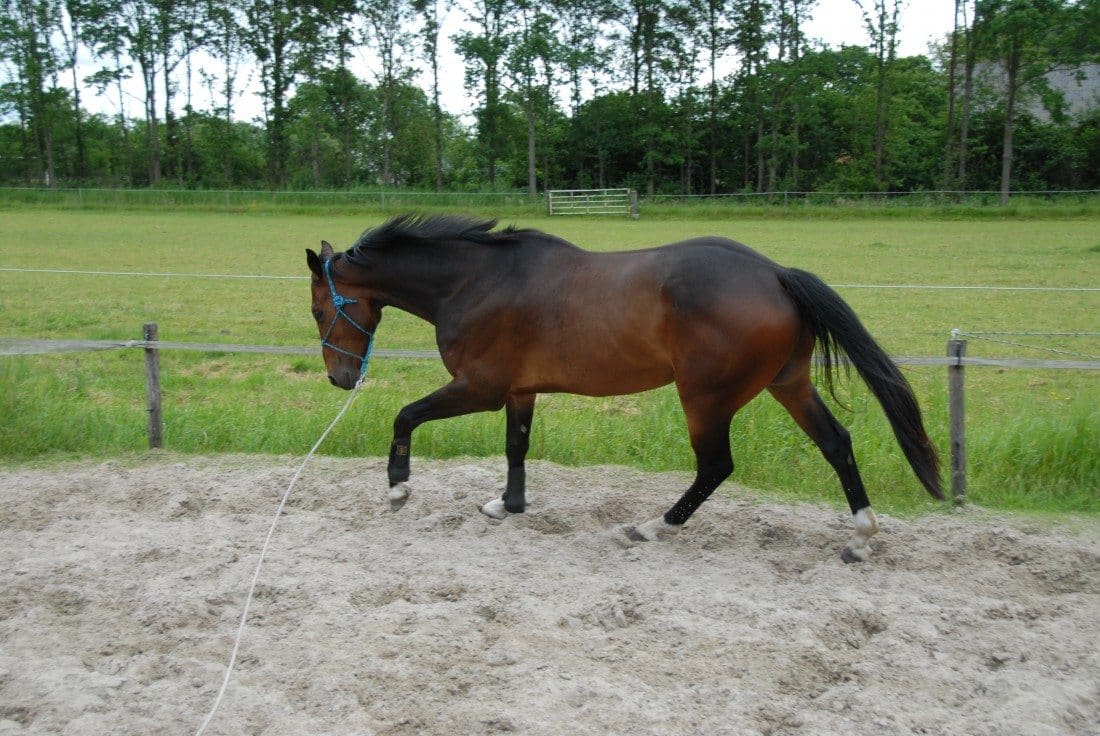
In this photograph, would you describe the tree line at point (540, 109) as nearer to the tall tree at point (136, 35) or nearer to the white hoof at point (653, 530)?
the tall tree at point (136, 35)

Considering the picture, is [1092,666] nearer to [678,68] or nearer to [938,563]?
[938,563]

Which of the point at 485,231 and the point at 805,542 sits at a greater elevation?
the point at 485,231

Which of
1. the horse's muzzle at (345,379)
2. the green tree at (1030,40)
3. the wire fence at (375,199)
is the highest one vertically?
the green tree at (1030,40)

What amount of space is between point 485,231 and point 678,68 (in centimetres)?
4837

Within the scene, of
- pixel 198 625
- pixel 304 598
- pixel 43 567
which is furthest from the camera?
pixel 43 567

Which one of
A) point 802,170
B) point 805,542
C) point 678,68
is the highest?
point 678,68

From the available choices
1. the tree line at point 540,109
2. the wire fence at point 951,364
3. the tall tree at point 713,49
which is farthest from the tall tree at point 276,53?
the wire fence at point 951,364

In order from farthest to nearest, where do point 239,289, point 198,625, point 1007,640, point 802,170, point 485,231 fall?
point 802,170 < point 239,289 < point 485,231 < point 198,625 < point 1007,640

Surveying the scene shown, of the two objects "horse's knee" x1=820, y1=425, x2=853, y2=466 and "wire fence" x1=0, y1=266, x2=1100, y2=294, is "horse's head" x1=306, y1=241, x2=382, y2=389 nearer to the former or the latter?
"horse's knee" x1=820, y1=425, x2=853, y2=466

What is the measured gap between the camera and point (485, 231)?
5.43 m

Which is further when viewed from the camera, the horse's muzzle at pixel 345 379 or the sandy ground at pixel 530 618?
the horse's muzzle at pixel 345 379

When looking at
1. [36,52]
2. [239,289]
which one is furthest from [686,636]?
[36,52]

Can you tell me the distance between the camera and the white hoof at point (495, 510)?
17.5 feet

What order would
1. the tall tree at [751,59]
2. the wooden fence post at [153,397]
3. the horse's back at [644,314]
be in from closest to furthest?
the horse's back at [644,314], the wooden fence post at [153,397], the tall tree at [751,59]
